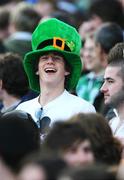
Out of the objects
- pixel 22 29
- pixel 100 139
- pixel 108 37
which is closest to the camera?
pixel 100 139

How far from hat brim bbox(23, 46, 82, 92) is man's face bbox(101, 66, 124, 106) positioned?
28 centimetres

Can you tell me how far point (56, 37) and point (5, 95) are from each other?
126 centimetres

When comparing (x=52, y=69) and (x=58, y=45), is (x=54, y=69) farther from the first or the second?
(x=58, y=45)

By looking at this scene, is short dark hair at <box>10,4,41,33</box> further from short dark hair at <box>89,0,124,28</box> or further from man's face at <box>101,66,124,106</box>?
man's face at <box>101,66,124,106</box>

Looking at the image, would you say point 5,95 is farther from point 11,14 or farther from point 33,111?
point 11,14

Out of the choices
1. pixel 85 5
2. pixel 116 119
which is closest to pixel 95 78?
pixel 116 119

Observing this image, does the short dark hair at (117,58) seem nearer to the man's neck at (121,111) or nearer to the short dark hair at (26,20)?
the man's neck at (121,111)

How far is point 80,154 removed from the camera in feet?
18.7

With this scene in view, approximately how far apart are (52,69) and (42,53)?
16 cm

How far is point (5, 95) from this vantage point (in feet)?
29.2

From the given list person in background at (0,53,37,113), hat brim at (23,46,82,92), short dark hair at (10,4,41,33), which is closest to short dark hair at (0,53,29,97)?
person in background at (0,53,37,113)

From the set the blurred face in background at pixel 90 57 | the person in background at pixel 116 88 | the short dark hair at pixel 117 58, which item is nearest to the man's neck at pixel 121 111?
the person in background at pixel 116 88

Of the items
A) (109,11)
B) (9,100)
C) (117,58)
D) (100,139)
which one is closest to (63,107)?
(117,58)

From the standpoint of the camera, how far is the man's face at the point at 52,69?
7.76 m
